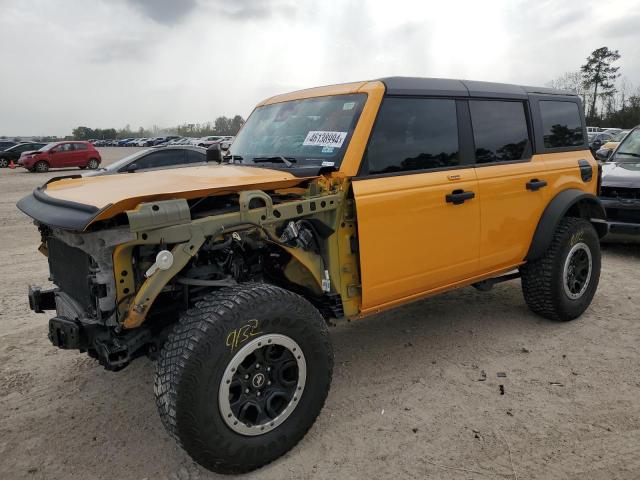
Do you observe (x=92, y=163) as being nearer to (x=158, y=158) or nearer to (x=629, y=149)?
(x=158, y=158)

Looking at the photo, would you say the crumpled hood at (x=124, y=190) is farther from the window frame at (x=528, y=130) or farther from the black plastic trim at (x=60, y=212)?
the window frame at (x=528, y=130)

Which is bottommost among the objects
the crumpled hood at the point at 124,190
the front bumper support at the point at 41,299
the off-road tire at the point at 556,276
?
the off-road tire at the point at 556,276

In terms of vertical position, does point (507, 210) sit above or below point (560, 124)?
below

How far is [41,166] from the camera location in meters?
26.8

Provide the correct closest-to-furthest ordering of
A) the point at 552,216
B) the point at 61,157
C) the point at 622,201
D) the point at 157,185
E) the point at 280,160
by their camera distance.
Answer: the point at 157,185, the point at 280,160, the point at 552,216, the point at 622,201, the point at 61,157

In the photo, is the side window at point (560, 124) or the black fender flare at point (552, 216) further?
the side window at point (560, 124)

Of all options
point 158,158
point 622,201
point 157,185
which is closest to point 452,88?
point 157,185

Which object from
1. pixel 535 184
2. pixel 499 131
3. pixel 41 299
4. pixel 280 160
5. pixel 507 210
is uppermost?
pixel 499 131

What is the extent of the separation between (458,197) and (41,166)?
1087 inches

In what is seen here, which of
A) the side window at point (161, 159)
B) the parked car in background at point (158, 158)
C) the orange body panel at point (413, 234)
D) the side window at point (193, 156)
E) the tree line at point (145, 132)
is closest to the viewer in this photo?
the orange body panel at point (413, 234)

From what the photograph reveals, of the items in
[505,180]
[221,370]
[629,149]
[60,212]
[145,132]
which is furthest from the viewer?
[145,132]

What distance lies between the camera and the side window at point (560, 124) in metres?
4.81

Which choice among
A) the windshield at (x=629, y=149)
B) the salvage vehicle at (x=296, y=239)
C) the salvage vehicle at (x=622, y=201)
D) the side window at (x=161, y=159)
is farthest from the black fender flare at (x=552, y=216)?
the side window at (x=161, y=159)

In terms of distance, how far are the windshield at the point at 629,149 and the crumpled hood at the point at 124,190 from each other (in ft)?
23.3
